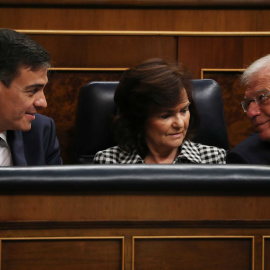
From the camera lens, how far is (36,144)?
0.94m

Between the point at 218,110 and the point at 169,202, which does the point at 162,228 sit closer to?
the point at 169,202

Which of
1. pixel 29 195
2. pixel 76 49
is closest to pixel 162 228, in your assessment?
pixel 29 195

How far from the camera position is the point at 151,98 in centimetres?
95

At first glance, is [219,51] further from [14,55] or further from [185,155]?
[14,55]

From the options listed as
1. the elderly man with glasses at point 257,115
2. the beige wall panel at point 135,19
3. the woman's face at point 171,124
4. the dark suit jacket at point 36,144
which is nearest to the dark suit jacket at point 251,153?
the elderly man with glasses at point 257,115

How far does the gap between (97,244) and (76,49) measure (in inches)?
27.2

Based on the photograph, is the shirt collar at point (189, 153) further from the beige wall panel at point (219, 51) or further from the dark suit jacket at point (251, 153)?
the beige wall panel at point (219, 51)

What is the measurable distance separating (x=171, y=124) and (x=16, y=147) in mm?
269

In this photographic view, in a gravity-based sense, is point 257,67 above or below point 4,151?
above

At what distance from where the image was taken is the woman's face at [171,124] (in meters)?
0.95

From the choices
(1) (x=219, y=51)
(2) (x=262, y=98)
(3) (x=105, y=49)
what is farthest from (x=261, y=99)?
(3) (x=105, y=49)

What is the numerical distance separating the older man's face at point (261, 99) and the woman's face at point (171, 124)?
12cm

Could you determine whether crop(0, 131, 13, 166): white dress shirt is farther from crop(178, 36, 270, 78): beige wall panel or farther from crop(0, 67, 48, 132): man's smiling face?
crop(178, 36, 270, 78): beige wall panel

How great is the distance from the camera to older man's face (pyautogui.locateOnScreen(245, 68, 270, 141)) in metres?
0.93
